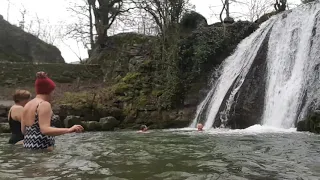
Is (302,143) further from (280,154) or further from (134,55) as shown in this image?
(134,55)

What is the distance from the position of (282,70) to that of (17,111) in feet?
35.4

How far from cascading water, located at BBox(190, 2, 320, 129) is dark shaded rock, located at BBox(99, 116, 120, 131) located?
378 centimetres

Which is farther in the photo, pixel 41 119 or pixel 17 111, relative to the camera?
pixel 17 111

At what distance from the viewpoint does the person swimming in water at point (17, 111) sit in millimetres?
6012

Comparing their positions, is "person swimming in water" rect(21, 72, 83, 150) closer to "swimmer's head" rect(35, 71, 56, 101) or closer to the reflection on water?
"swimmer's head" rect(35, 71, 56, 101)

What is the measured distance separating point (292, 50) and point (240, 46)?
4312 millimetres

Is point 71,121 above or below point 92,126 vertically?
above

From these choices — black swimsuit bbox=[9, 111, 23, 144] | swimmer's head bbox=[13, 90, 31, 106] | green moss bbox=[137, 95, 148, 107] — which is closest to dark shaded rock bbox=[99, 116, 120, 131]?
green moss bbox=[137, 95, 148, 107]

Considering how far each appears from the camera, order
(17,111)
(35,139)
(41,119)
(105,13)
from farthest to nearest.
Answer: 1. (105,13)
2. (17,111)
3. (35,139)
4. (41,119)

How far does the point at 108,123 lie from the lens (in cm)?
1585

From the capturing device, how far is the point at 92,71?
25.2 m

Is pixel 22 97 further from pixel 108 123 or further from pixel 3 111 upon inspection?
pixel 3 111

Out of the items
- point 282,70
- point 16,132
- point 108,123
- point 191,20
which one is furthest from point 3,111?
point 282,70

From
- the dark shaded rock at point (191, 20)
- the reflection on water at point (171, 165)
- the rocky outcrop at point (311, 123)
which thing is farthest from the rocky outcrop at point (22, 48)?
the reflection on water at point (171, 165)
